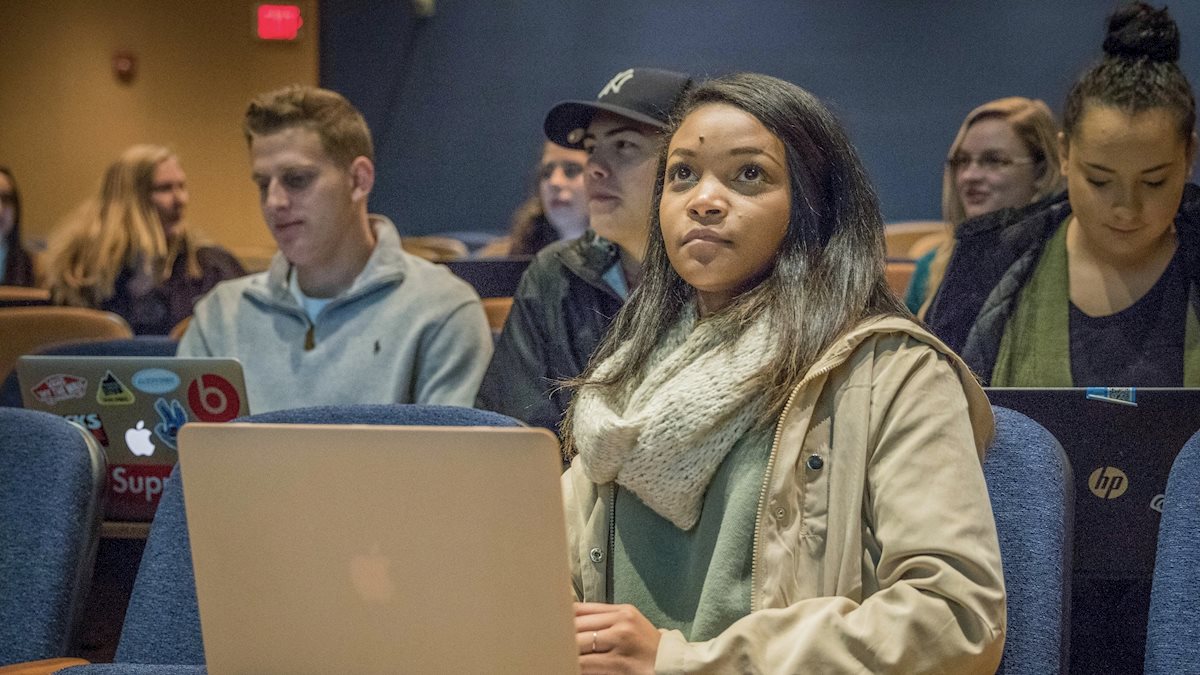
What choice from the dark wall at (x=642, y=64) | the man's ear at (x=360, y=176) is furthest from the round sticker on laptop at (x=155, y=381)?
the dark wall at (x=642, y=64)

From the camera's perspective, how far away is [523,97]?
21.7 ft

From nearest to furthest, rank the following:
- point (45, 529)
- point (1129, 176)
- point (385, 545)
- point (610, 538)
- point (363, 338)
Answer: point (385, 545) → point (610, 538) → point (45, 529) → point (1129, 176) → point (363, 338)

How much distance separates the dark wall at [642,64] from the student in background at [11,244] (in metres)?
1.89

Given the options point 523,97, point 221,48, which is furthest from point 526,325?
point 221,48

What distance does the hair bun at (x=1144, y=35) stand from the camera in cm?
208

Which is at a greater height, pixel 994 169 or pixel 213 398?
pixel 994 169

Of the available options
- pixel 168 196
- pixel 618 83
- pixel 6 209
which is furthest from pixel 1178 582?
pixel 6 209

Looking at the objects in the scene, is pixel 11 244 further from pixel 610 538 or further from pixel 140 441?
pixel 610 538

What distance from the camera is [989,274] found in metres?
2.22

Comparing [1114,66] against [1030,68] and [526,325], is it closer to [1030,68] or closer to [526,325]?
[526,325]

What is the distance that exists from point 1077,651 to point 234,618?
1249mm

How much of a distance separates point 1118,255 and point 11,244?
4.60 meters

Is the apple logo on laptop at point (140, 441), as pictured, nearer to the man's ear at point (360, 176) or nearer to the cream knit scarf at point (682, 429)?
the man's ear at point (360, 176)

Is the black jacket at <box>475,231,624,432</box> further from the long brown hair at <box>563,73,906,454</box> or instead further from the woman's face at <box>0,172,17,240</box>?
the woman's face at <box>0,172,17,240</box>
